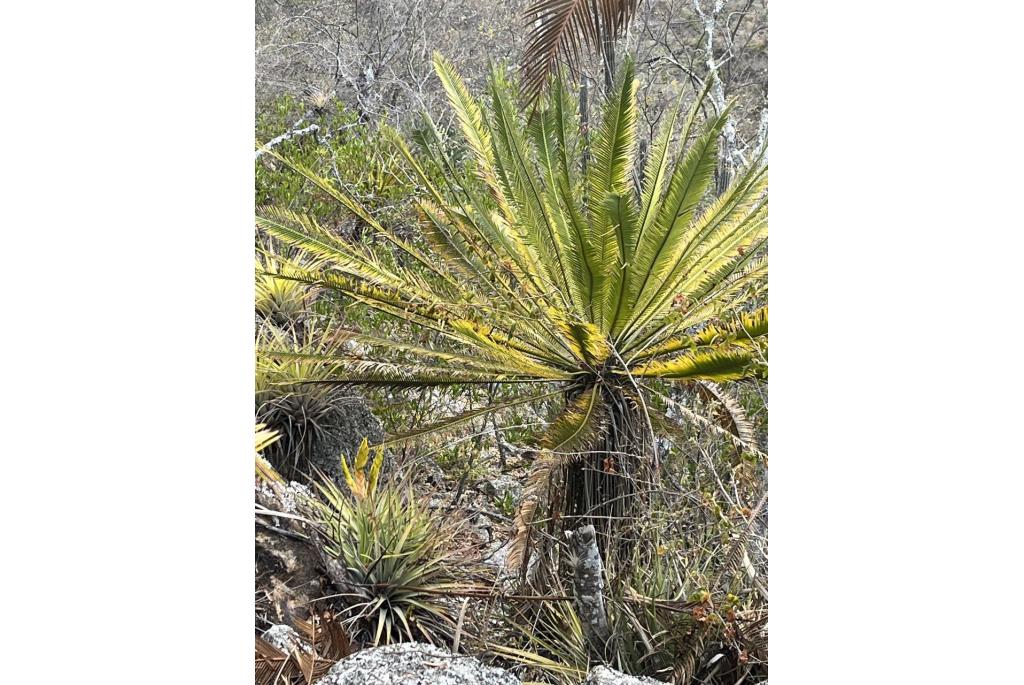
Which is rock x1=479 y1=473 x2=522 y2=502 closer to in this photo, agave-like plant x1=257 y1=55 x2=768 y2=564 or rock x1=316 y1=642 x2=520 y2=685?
agave-like plant x1=257 y1=55 x2=768 y2=564

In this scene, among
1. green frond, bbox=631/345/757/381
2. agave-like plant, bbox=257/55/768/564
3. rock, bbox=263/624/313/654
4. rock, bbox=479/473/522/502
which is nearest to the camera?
green frond, bbox=631/345/757/381

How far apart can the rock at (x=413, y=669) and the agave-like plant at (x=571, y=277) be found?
420 millimetres

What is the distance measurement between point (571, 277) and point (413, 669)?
4.47 feet

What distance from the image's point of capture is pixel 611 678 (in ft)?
8.33

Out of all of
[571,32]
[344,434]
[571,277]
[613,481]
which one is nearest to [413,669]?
[344,434]

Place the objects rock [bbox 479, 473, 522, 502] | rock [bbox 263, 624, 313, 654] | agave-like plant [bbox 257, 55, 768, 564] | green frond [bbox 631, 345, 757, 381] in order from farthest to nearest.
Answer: rock [bbox 263, 624, 313, 654] → rock [bbox 479, 473, 522, 502] → agave-like plant [bbox 257, 55, 768, 564] → green frond [bbox 631, 345, 757, 381]

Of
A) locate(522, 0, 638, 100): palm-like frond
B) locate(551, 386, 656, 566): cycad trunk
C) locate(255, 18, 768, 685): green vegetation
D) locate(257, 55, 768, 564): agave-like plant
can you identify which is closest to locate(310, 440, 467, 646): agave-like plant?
locate(255, 18, 768, 685): green vegetation

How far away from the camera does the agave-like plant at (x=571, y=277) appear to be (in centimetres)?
246

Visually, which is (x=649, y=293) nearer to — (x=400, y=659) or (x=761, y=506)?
(x=761, y=506)

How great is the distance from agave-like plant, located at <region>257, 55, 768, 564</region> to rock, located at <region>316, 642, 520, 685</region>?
0.42 m

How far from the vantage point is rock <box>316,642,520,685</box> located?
103 inches

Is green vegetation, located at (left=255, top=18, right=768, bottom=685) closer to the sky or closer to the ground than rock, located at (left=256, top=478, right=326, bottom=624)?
closer to the sky

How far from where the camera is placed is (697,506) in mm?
2518
